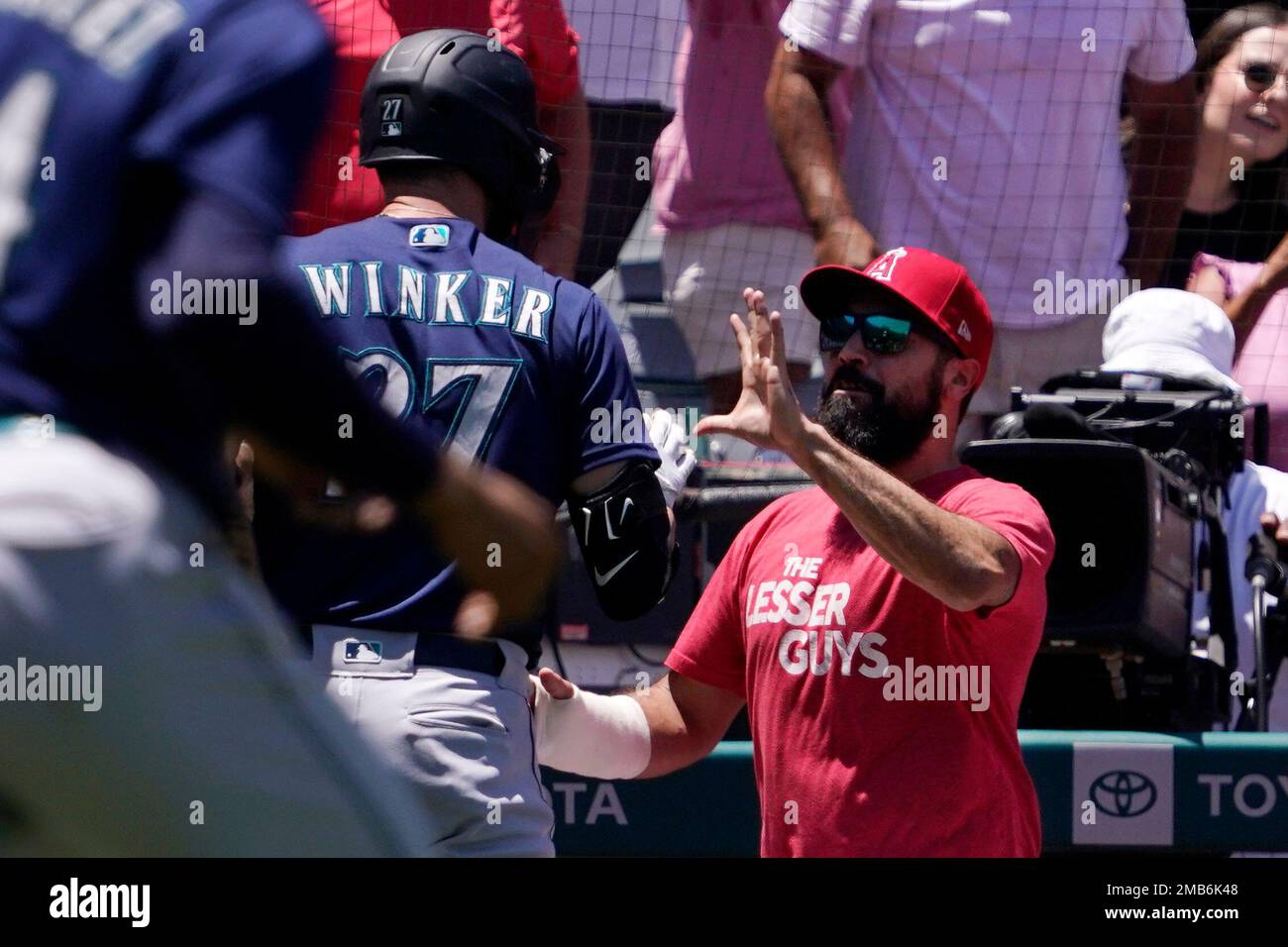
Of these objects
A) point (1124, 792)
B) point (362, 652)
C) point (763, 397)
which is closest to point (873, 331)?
point (763, 397)

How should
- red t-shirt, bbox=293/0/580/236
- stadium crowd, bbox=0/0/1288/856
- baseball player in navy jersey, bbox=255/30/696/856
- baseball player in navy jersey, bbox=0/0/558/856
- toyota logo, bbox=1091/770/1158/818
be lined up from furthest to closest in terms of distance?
1. red t-shirt, bbox=293/0/580/236
2. toyota logo, bbox=1091/770/1158/818
3. baseball player in navy jersey, bbox=255/30/696/856
4. stadium crowd, bbox=0/0/1288/856
5. baseball player in navy jersey, bbox=0/0/558/856

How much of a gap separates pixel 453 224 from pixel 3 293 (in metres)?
1.22

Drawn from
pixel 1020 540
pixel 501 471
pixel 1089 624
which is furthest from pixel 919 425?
pixel 1089 624

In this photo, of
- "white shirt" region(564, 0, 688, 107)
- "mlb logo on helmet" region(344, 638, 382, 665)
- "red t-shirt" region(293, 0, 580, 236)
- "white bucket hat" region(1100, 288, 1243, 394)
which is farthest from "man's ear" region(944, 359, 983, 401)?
"white shirt" region(564, 0, 688, 107)

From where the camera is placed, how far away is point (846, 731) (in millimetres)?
2926

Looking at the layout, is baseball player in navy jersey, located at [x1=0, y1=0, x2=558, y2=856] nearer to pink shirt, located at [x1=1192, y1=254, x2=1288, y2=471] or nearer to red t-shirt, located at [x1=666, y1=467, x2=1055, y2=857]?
red t-shirt, located at [x1=666, y1=467, x2=1055, y2=857]

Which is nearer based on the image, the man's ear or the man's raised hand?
the man's raised hand

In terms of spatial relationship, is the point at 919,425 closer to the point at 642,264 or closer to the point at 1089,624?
the point at 1089,624

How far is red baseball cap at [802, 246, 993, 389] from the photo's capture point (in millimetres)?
3193

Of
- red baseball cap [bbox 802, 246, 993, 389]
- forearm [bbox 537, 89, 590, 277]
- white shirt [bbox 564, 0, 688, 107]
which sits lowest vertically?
red baseball cap [bbox 802, 246, 993, 389]

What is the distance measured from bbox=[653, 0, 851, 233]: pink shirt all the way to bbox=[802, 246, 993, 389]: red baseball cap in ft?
6.04

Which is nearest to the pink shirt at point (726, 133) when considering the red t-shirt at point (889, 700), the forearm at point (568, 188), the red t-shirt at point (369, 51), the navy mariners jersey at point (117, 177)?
the forearm at point (568, 188)

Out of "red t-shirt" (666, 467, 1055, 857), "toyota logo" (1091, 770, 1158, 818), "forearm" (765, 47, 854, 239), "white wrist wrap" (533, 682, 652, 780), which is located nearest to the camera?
"red t-shirt" (666, 467, 1055, 857)

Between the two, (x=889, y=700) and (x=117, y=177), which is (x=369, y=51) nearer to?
(x=889, y=700)
